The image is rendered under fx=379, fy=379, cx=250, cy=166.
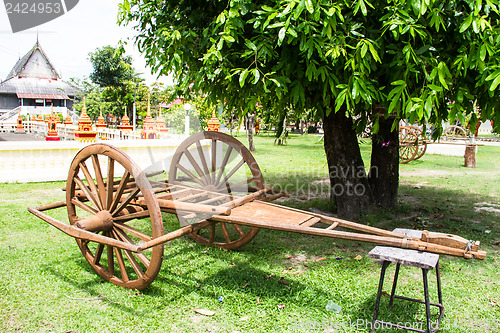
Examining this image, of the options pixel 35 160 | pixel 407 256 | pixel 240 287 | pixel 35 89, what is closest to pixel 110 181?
pixel 240 287

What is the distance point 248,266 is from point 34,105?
4733 centimetres

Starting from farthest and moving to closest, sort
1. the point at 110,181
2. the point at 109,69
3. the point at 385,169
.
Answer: the point at 109,69 → the point at 385,169 → the point at 110,181

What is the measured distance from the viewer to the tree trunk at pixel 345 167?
602 centimetres

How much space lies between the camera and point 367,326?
3168 mm

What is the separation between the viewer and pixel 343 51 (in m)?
3.66

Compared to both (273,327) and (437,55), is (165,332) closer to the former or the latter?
(273,327)

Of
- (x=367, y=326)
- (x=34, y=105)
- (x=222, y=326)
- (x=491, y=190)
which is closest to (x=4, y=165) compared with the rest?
(x=222, y=326)

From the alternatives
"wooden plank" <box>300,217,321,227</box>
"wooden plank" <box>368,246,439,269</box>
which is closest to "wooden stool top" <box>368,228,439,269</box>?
"wooden plank" <box>368,246,439,269</box>

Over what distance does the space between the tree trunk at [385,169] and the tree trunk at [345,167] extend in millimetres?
670

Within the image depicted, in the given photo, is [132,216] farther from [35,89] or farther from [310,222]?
[35,89]

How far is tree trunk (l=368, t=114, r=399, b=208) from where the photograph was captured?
664 centimetres

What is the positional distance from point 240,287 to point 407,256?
1.78m

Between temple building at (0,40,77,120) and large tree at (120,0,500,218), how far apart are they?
4253 centimetres

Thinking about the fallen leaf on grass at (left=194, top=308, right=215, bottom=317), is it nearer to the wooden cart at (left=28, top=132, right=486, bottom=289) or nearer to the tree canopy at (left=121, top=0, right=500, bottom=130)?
the wooden cart at (left=28, top=132, right=486, bottom=289)
